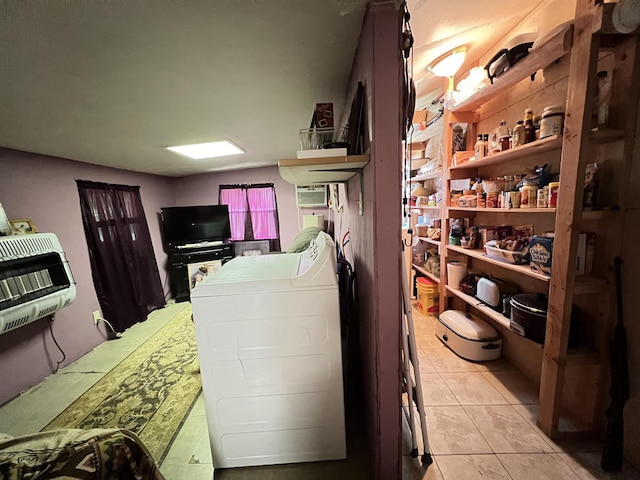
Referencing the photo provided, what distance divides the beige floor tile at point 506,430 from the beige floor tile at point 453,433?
0.15ft

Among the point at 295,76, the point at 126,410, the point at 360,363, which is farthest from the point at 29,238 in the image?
the point at 360,363

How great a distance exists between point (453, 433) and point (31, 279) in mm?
3325

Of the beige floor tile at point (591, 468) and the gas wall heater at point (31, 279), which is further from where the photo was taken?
the gas wall heater at point (31, 279)

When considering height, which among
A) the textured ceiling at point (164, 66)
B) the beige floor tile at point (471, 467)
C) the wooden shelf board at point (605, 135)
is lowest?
the beige floor tile at point (471, 467)

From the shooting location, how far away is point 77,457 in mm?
622

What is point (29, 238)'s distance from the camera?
202 cm

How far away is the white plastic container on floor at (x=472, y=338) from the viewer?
203 centimetres

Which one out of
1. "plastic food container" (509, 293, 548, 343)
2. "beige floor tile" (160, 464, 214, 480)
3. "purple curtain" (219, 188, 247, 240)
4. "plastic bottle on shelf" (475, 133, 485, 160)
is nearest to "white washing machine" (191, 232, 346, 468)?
"beige floor tile" (160, 464, 214, 480)

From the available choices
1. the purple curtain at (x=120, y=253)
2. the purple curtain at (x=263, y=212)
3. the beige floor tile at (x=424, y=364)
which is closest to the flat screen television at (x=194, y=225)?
the purple curtain at (x=120, y=253)

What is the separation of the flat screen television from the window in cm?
21

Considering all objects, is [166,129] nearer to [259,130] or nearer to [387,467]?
[259,130]

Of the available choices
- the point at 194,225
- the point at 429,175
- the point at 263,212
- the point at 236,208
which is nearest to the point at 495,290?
the point at 429,175

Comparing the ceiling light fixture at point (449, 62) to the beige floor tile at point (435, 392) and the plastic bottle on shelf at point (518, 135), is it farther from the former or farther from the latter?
the beige floor tile at point (435, 392)

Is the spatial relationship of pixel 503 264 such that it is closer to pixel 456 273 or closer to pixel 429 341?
pixel 456 273
